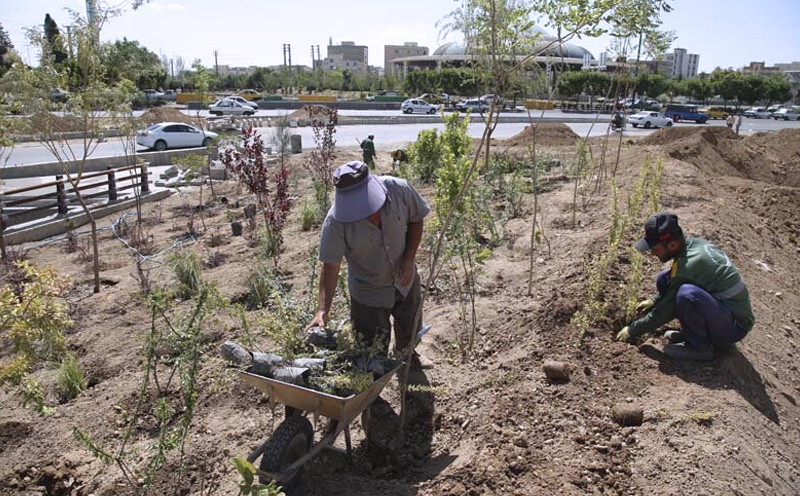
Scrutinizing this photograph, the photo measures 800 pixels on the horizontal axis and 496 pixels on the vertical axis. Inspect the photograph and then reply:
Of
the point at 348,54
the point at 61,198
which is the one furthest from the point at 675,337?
the point at 348,54

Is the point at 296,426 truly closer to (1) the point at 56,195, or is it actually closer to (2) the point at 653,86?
(1) the point at 56,195

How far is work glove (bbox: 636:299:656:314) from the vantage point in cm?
398

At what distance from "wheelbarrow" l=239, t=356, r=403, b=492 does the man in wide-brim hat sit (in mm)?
463

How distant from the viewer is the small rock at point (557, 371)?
11.6 ft

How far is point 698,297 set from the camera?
3.42 m

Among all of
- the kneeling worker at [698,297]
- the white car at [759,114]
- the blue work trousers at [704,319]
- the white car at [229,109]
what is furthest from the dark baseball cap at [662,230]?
the white car at [759,114]

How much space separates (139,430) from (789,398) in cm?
428

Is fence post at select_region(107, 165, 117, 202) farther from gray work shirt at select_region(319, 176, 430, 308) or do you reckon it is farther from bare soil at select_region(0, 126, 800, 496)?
gray work shirt at select_region(319, 176, 430, 308)

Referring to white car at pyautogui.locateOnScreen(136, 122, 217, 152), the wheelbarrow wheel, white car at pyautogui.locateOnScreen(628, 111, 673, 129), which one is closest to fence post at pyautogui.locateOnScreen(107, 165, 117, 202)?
white car at pyautogui.locateOnScreen(136, 122, 217, 152)

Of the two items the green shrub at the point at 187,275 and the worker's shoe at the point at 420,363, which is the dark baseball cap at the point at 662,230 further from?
the green shrub at the point at 187,275

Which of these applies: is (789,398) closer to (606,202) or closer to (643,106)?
(606,202)

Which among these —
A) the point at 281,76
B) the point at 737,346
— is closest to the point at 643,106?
the point at 281,76

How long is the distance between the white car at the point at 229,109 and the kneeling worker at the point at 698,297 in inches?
1398

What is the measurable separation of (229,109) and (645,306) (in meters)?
36.0
